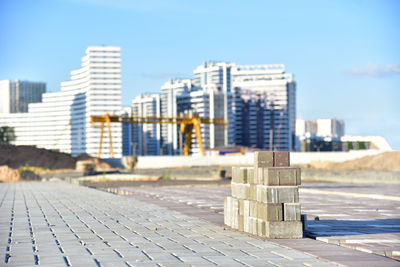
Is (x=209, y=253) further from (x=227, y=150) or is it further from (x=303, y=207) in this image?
(x=227, y=150)

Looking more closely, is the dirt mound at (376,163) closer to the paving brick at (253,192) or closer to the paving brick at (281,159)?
the paving brick at (253,192)

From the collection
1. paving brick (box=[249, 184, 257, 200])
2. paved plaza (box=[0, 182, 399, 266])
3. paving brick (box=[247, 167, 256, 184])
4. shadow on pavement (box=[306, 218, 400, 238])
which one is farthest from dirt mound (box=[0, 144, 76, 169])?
paving brick (box=[249, 184, 257, 200])

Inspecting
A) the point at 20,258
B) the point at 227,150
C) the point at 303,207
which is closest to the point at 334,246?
the point at 20,258

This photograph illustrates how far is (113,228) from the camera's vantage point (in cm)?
1221

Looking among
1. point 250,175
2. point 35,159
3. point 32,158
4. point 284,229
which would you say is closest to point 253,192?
point 250,175

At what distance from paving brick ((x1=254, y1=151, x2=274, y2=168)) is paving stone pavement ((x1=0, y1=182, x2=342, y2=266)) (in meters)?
1.20

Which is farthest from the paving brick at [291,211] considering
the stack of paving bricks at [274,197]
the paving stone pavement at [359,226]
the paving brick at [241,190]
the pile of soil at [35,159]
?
the pile of soil at [35,159]

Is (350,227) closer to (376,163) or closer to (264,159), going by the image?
(264,159)

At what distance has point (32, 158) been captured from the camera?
8250 centimetres

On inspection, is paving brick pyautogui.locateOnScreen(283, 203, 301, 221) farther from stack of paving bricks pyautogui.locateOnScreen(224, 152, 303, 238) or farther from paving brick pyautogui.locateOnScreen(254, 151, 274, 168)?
paving brick pyautogui.locateOnScreen(254, 151, 274, 168)

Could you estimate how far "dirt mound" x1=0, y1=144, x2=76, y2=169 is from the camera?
80.2 metres

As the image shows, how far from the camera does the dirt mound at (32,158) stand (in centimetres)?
8019

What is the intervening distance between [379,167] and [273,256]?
54.1 m

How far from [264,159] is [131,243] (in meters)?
2.52
